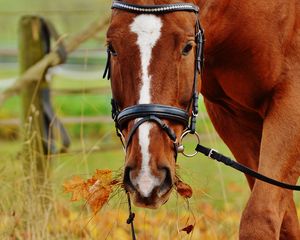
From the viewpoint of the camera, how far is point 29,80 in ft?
24.2

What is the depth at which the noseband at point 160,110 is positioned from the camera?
3693mm

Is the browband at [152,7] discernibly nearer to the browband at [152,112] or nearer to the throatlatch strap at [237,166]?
the browband at [152,112]

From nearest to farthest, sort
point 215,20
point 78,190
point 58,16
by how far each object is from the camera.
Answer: point 215,20, point 78,190, point 58,16

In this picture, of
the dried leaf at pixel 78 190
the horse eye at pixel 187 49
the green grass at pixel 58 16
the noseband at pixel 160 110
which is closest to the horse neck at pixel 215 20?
the noseband at pixel 160 110

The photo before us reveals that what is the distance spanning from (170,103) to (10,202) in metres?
2.16

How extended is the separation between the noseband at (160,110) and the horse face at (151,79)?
0.02m

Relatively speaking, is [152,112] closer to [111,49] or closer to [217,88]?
[111,49]

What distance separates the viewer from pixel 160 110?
3.70m

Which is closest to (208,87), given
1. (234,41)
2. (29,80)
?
(234,41)

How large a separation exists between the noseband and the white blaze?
3cm

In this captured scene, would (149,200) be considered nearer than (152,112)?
Yes

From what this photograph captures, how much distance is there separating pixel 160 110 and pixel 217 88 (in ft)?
4.23

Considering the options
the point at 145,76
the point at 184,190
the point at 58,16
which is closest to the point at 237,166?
the point at 184,190

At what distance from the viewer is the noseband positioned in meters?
3.69
